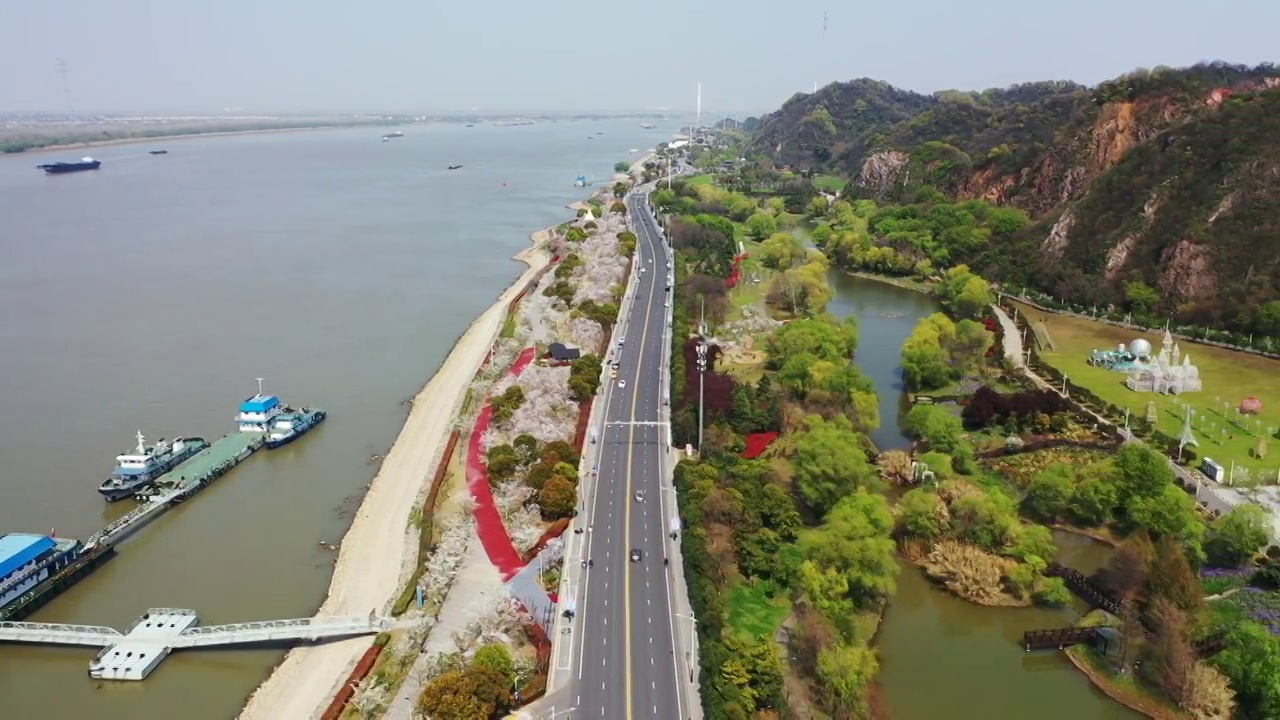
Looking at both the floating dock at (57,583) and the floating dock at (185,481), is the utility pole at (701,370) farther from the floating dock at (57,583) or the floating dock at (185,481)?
the floating dock at (57,583)

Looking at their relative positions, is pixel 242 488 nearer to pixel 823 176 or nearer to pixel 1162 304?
pixel 1162 304

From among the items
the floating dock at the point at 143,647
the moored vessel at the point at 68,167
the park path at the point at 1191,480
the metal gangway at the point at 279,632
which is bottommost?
the floating dock at the point at 143,647

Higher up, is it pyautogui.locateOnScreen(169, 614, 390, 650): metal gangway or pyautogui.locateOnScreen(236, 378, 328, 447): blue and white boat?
pyautogui.locateOnScreen(236, 378, 328, 447): blue and white boat

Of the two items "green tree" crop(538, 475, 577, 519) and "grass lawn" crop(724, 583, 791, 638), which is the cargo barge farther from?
"grass lawn" crop(724, 583, 791, 638)

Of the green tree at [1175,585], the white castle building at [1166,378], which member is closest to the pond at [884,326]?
the white castle building at [1166,378]

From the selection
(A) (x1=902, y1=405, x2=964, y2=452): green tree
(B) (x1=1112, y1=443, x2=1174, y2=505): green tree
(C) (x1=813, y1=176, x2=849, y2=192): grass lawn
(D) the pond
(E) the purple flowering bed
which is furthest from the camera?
(C) (x1=813, y1=176, x2=849, y2=192): grass lawn

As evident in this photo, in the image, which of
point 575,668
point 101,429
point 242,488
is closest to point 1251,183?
point 575,668

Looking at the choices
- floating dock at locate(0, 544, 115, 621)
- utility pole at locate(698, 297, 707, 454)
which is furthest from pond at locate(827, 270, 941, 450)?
floating dock at locate(0, 544, 115, 621)
